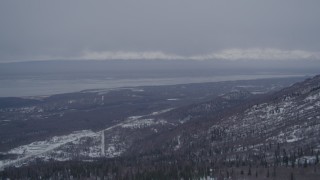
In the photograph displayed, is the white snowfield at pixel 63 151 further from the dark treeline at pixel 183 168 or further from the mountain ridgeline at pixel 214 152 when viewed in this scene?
the dark treeline at pixel 183 168

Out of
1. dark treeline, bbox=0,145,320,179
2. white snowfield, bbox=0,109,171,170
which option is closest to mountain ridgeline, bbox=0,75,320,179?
dark treeline, bbox=0,145,320,179

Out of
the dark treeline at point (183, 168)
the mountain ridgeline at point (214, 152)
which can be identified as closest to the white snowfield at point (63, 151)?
the mountain ridgeline at point (214, 152)

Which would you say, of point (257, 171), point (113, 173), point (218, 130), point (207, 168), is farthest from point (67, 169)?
point (218, 130)

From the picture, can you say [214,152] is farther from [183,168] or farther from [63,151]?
[63,151]

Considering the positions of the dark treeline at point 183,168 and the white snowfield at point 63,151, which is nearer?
the dark treeline at point 183,168

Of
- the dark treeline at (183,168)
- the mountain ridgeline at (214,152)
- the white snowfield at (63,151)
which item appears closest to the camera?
the dark treeline at (183,168)

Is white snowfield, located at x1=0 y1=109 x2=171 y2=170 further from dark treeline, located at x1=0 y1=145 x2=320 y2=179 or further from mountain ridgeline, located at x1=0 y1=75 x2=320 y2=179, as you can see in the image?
dark treeline, located at x1=0 y1=145 x2=320 y2=179

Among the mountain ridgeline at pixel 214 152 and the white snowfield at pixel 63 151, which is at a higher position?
the mountain ridgeline at pixel 214 152

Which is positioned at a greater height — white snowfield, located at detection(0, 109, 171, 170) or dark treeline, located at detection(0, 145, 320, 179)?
dark treeline, located at detection(0, 145, 320, 179)

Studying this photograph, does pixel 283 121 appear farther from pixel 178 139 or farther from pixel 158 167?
pixel 158 167

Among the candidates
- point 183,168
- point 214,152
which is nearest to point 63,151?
point 214,152

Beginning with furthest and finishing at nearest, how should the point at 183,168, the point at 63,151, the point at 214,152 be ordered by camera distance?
the point at 63,151, the point at 214,152, the point at 183,168
